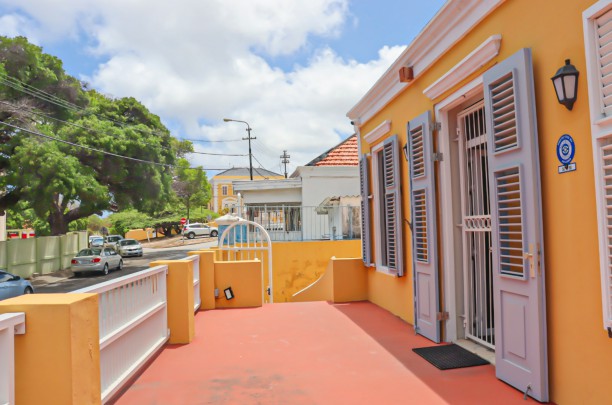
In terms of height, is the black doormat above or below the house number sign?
below

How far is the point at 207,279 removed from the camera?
7684 mm

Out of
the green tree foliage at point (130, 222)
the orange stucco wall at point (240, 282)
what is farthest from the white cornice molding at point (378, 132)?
the green tree foliage at point (130, 222)

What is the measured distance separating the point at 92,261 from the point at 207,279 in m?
14.4

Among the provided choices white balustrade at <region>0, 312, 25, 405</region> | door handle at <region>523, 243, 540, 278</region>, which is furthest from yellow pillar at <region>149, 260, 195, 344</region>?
door handle at <region>523, 243, 540, 278</region>

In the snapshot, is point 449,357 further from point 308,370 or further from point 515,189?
point 515,189

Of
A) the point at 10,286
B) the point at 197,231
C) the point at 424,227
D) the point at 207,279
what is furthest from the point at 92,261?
the point at 197,231

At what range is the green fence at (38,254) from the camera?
1757cm

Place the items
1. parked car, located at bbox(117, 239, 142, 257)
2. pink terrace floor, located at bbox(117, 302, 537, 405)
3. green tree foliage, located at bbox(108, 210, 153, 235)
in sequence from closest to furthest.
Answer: pink terrace floor, located at bbox(117, 302, 537, 405) → parked car, located at bbox(117, 239, 142, 257) → green tree foliage, located at bbox(108, 210, 153, 235)

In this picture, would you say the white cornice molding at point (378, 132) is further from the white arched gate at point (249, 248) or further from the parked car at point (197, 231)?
the parked car at point (197, 231)

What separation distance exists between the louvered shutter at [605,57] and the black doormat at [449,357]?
273 cm

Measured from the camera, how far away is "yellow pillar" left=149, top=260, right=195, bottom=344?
541 cm

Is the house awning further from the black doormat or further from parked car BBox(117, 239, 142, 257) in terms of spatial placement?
parked car BBox(117, 239, 142, 257)

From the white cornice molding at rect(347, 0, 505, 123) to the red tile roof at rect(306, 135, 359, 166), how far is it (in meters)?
7.24

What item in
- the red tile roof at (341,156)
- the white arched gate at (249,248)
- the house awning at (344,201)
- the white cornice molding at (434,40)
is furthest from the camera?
the red tile roof at (341,156)
